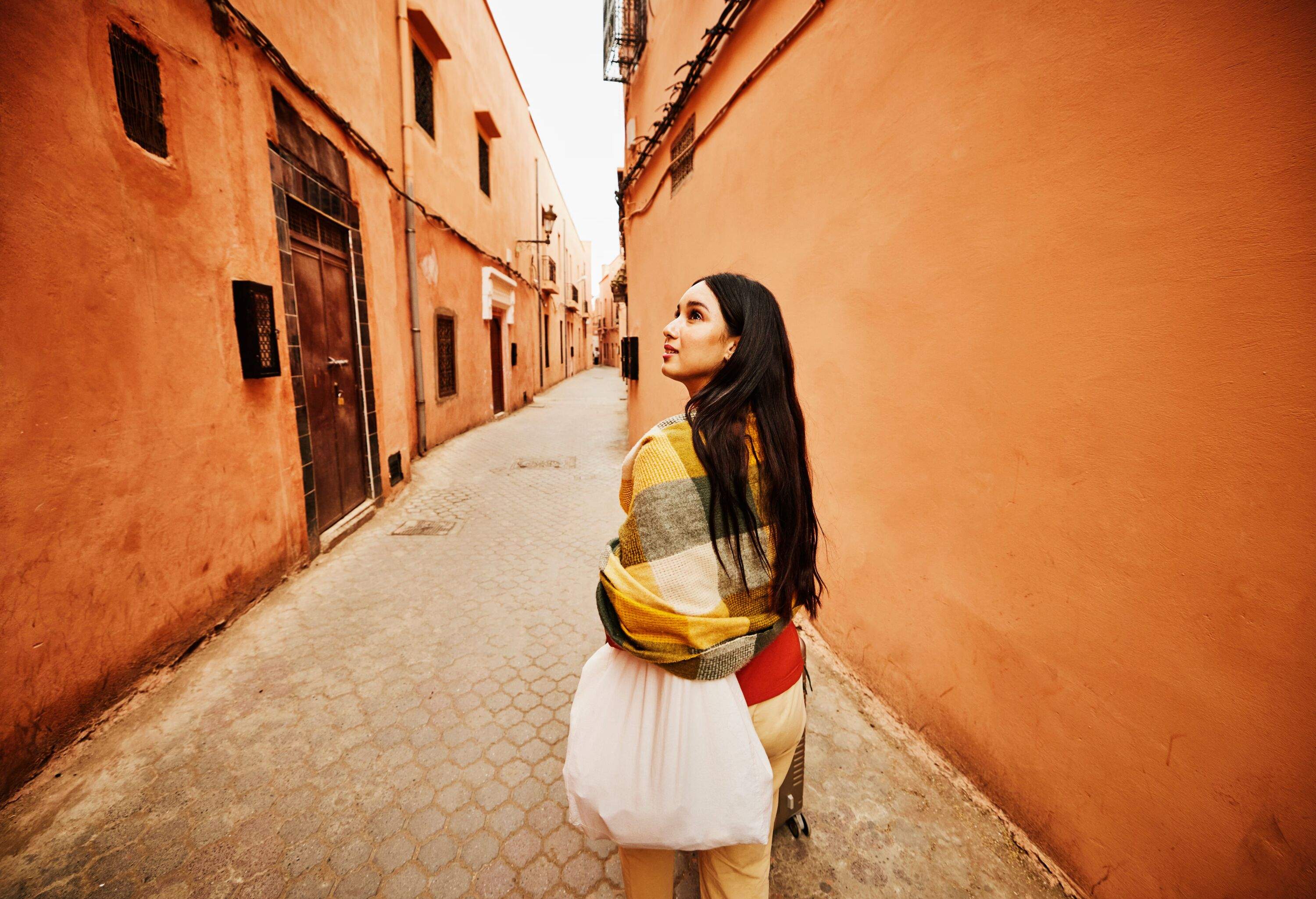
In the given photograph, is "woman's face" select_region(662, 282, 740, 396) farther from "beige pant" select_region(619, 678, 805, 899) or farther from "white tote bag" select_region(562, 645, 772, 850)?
"beige pant" select_region(619, 678, 805, 899)

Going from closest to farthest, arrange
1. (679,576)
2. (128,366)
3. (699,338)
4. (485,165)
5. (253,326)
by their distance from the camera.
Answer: (679,576), (699,338), (128,366), (253,326), (485,165)

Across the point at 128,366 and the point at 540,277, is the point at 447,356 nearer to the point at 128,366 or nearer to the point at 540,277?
the point at 128,366

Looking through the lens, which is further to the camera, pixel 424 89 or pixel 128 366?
pixel 424 89

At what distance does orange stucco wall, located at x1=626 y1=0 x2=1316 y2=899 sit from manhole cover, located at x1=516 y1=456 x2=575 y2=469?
6022 millimetres

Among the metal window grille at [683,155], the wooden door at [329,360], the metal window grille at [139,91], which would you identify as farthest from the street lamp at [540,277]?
the metal window grille at [139,91]

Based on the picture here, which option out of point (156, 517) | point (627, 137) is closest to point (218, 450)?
point (156, 517)

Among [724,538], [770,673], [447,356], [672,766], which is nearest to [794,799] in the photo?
[770,673]

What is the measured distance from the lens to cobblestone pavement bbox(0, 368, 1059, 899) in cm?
179

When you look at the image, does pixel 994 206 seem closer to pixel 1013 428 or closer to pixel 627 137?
pixel 1013 428

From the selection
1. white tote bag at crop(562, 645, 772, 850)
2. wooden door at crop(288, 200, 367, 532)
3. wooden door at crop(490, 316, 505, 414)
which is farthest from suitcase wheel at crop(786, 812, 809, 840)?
wooden door at crop(490, 316, 505, 414)

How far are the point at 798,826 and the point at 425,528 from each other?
15.2 feet

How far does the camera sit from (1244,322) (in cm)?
129

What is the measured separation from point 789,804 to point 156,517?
372 cm

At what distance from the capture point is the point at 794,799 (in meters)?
1.90
